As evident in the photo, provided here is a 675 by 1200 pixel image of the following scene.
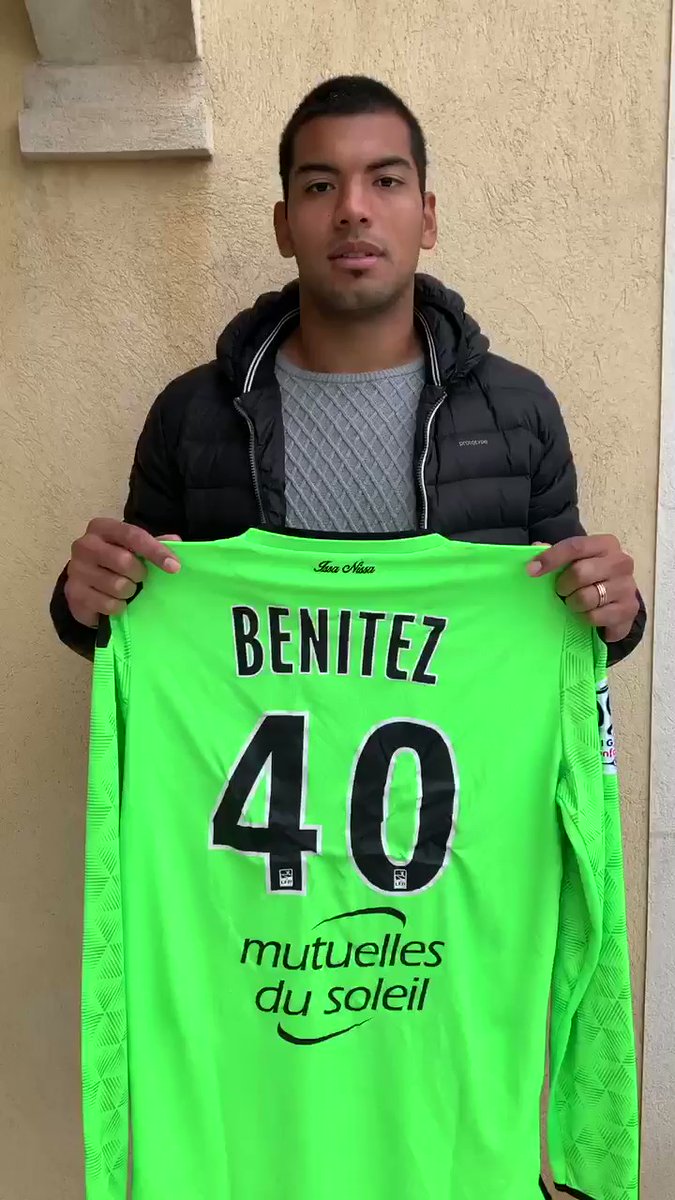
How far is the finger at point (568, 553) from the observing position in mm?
1003

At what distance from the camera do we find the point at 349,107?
1.12 meters

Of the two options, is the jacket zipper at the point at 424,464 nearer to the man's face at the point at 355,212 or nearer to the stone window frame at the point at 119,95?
the man's face at the point at 355,212

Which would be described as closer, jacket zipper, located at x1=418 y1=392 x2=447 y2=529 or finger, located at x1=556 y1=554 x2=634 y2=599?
finger, located at x1=556 y1=554 x2=634 y2=599

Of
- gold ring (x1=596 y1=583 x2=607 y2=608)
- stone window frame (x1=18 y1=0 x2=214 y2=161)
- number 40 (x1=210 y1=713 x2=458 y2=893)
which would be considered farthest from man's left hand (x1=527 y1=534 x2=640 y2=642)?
stone window frame (x1=18 y1=0 x2=214 y2=161)

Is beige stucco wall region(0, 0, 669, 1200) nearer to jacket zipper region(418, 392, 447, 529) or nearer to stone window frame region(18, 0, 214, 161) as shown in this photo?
stone window frame region(18, 0, 214, 161)

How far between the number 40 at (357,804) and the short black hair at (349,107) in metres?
0.70

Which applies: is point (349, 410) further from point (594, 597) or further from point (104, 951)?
point (104, 951)

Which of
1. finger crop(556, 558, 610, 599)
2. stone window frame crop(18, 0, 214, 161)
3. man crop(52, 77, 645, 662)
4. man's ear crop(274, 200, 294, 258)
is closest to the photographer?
finger crop(556, 558, 610, 599)

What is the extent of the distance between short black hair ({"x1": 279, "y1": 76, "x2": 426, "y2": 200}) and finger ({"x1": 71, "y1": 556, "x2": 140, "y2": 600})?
57cm

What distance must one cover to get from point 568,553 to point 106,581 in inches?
20.2

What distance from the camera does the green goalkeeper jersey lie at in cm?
105

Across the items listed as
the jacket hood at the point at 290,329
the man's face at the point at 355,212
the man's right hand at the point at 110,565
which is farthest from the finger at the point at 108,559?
the man's face at the point at 355,212

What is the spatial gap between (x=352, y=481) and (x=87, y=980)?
66cm

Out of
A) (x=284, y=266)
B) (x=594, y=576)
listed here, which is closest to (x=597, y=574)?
(x=594, y=576)
